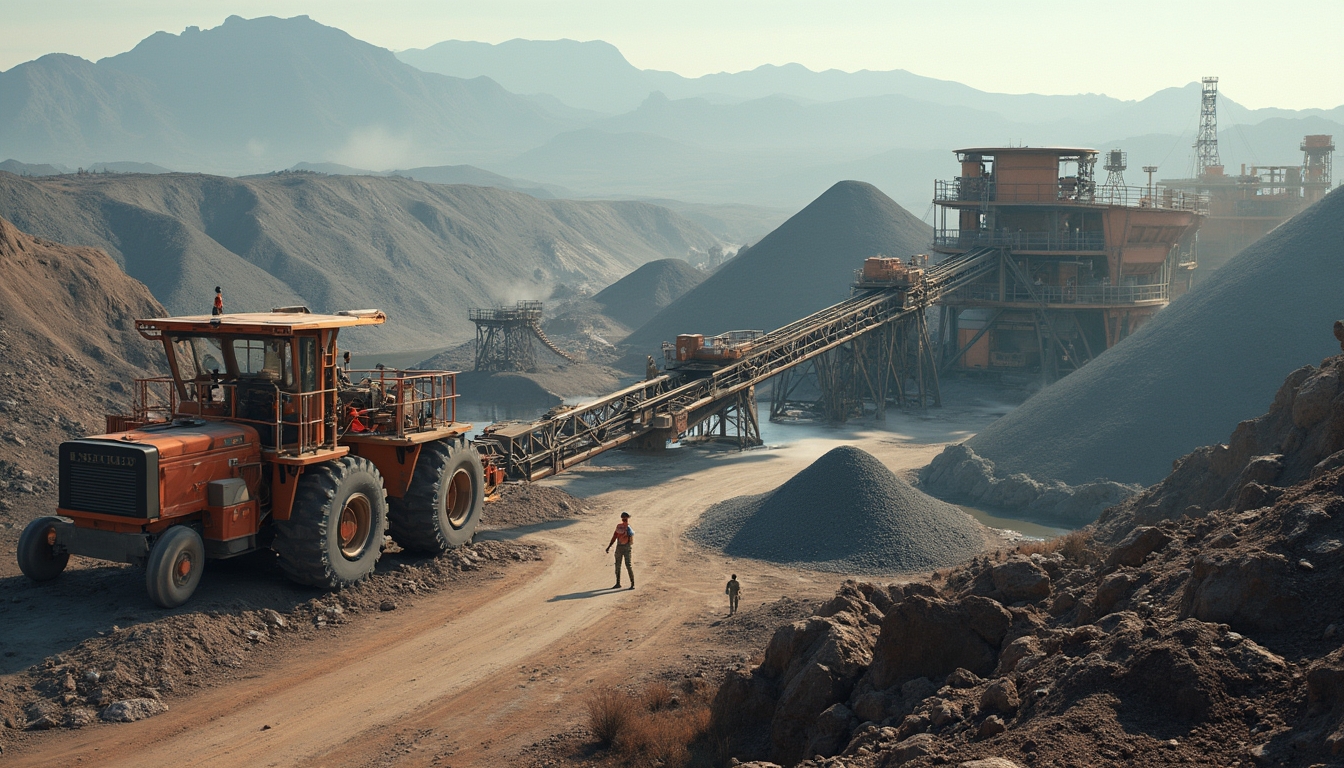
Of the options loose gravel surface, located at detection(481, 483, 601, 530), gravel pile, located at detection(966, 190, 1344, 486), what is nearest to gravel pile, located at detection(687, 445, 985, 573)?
loose gravel surface, located at detection(481, 483, 601, 530)

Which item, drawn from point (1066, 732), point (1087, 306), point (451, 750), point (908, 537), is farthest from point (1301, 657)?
point (1087, 306)

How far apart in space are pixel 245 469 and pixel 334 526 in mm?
1414

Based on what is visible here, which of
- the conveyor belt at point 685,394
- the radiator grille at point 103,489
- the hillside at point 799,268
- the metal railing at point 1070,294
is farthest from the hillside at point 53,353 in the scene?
the metal railing at point 1070,294

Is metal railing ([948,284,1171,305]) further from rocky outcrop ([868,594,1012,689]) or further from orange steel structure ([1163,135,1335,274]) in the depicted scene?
rocky outcrop ([868,594,1012,689])

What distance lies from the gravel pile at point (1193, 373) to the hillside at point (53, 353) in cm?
2182

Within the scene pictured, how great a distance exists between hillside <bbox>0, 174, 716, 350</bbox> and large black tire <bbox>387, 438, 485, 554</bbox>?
46877 millimetres

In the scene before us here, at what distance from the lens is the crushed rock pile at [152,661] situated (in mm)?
12352

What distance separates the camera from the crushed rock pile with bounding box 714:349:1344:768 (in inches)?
303

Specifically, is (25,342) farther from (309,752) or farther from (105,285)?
(309,752)

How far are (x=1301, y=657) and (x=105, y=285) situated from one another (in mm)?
32782

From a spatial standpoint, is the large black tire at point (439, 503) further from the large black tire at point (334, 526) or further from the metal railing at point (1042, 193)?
the metal railing at point (1042, 193)

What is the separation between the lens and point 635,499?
2639 cm

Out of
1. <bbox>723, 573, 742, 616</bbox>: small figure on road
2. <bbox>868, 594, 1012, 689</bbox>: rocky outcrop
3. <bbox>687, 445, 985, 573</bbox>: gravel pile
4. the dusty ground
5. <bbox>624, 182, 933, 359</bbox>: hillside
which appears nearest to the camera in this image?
<bbox>868, 594, 1012, 689</bbox>: rocky outcrop

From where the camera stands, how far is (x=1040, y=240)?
45.0 m
